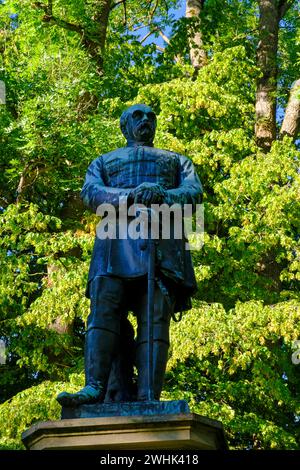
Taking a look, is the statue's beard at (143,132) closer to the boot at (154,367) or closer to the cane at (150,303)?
the cane at (150,303)

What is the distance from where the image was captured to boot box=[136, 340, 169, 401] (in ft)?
20.2

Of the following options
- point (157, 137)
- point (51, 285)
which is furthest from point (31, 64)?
point (51, 285)

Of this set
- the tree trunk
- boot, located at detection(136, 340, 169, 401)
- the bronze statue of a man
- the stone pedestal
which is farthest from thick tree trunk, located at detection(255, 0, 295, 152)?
the stone pedestal

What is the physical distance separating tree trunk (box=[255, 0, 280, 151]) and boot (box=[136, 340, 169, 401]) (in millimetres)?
12360

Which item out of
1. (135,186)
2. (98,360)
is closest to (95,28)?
(135,186)

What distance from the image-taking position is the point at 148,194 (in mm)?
6406

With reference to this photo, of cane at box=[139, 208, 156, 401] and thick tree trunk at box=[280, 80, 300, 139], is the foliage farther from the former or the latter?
cane at box=[139, 208, 156, 401]

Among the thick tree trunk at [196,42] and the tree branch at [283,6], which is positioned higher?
the tree branch at [283,6]

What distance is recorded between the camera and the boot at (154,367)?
20.2 ft

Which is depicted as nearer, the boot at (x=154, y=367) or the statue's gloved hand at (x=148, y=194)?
the boot at (x=154, y=367)

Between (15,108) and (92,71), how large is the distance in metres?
1.53

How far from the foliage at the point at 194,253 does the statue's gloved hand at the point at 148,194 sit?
6846 millimetres

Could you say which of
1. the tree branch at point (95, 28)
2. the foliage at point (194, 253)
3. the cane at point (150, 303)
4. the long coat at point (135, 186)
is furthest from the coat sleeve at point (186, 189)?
the tree branch at point (95, 28)
